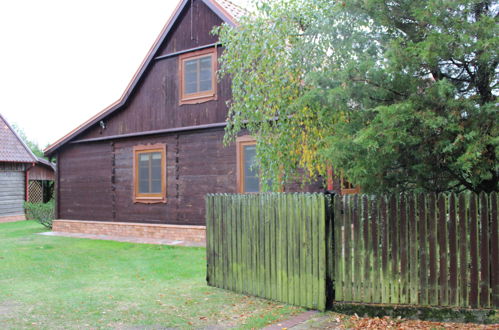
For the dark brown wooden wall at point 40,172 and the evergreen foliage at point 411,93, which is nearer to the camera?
the evergreen foliage at point 411,93

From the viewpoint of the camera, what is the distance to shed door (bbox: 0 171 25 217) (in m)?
28.2

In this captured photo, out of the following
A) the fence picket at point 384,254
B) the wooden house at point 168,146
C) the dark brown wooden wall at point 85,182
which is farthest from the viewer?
the dark brown wooden wall at point 85,182

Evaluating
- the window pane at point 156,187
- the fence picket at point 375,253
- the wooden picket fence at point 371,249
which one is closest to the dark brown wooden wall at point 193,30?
the window pane at point 156,187

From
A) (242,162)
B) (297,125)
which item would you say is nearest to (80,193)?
(242,162)

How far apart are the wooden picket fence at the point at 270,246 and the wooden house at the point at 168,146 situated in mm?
5068

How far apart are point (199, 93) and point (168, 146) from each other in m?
2.19

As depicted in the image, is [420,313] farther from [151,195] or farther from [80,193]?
[80,193]

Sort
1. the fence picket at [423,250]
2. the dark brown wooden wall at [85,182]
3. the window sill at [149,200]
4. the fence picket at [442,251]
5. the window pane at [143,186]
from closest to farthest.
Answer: the fence picket at [442,251]
the fence picket at [423,250]
the window sill at [149,200]
the window pane at [143,186]
the dark brown wooden wall at [85,182]

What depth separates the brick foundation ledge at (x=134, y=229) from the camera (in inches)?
619

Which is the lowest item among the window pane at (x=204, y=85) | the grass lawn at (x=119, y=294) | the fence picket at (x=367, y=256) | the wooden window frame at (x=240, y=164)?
the grass lawn at (x=119, y=294)

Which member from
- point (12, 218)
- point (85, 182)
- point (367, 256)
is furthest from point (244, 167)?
point (12, 218)

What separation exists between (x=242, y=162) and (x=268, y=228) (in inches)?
278

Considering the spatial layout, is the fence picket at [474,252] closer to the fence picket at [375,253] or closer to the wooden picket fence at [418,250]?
the wooden picket fence at [418,250]

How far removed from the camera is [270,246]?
7770 mm
